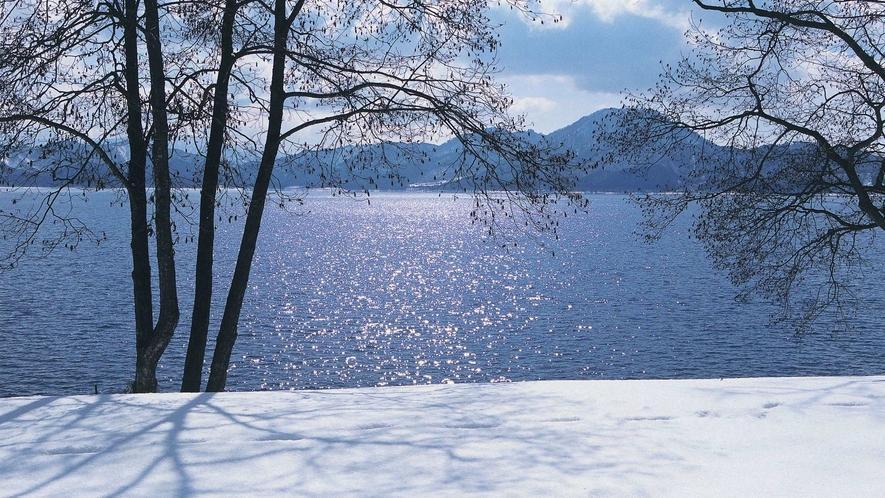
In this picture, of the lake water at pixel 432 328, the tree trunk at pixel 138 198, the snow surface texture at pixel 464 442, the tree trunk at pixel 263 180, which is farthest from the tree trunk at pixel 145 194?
the snow surface texture at pixel 464 442

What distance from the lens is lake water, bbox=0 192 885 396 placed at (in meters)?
31.2

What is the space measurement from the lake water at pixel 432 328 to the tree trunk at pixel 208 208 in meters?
1.89

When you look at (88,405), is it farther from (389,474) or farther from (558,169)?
(558,169)

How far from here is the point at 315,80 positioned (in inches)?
488

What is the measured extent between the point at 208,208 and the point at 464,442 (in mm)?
8135

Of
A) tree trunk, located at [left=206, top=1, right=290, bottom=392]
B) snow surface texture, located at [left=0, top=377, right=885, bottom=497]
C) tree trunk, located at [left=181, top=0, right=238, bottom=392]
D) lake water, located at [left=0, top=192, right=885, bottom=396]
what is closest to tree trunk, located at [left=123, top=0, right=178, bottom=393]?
tree trunk, located at [left=181, top=0, right=238, bottom=392]

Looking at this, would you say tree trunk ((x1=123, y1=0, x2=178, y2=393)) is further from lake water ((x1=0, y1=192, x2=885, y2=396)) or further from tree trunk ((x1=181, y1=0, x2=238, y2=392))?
lake water ((x1=0, y1=192, x2=885, y2=396))

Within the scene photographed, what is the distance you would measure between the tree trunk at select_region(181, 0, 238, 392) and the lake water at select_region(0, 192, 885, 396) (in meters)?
1.89

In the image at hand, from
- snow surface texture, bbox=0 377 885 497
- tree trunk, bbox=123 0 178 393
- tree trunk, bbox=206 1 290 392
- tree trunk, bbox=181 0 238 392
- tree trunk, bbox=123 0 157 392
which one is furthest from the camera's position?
tree trunk, bbox=206 1 290 392

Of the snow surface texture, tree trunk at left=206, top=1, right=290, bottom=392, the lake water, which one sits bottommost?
the lake water

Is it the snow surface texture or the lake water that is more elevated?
the snow surface texture

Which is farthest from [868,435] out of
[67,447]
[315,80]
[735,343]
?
[735,343]

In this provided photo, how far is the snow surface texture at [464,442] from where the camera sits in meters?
4.77

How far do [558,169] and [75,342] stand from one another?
3113 centimetres
